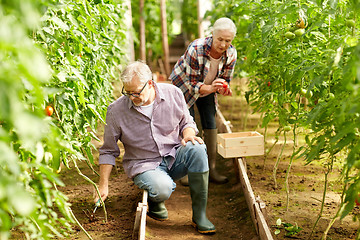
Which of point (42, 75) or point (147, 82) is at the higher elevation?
point (42, 75)

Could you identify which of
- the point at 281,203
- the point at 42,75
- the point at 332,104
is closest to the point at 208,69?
the point at 281,203

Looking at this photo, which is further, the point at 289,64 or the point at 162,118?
the point at 162,118

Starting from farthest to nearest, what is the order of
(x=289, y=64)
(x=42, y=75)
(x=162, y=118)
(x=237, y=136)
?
(x=237, y=136), (x=162, y=118), (x=289, y=64), (x=42, y=75)

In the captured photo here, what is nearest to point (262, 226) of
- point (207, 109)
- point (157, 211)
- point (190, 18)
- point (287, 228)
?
point (287, 228)

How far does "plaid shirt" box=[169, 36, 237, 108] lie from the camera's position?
376cm

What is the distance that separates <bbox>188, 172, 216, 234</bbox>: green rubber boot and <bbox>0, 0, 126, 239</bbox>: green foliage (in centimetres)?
76

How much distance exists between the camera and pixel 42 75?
94cm

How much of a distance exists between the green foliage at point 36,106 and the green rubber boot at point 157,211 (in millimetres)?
669

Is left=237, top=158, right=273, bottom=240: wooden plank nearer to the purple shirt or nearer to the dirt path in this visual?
the dirt path

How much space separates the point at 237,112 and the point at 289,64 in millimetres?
3876

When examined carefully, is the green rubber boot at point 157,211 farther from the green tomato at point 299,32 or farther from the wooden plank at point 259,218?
the green tomato at point 299,32

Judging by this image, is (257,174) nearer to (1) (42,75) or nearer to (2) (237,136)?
(2) (237,136)

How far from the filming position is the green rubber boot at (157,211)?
10.3 feet

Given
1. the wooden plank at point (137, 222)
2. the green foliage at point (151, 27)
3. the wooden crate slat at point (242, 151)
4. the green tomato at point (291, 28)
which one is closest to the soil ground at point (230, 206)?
the wooden plank at point (137, 222)
